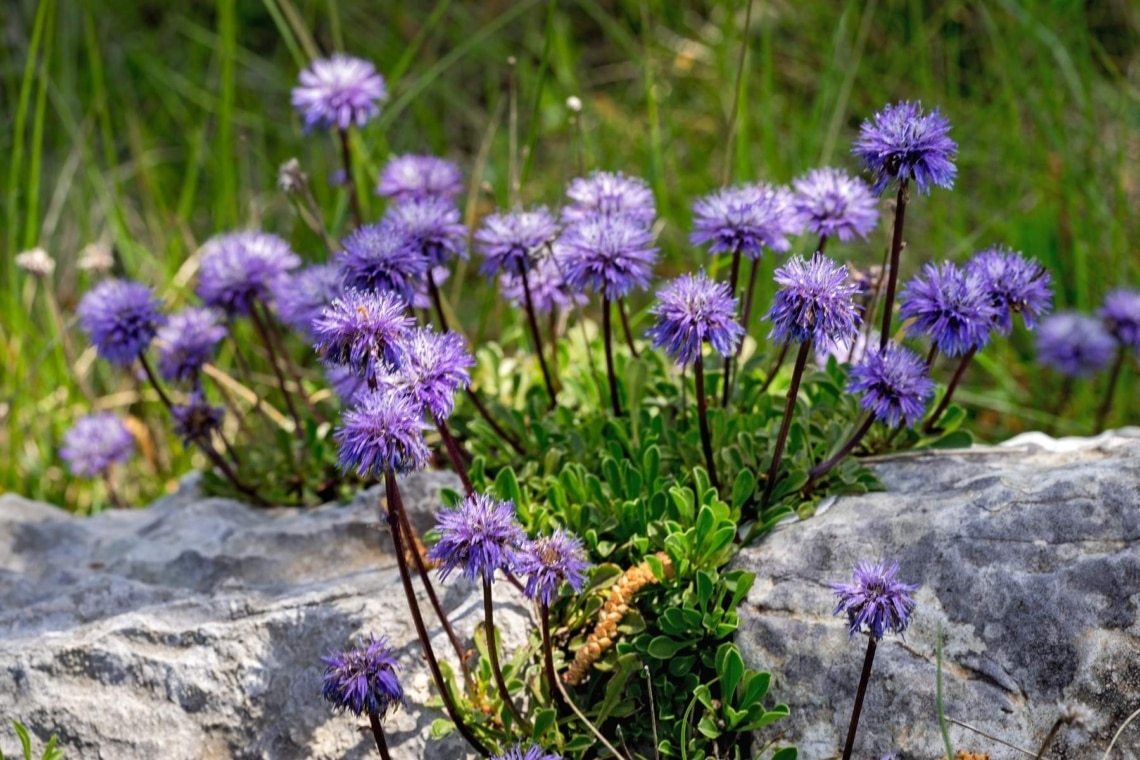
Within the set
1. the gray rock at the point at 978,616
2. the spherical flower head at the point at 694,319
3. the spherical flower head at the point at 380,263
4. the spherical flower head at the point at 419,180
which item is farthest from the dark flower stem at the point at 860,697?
the spherical flower head at the point at 419,180

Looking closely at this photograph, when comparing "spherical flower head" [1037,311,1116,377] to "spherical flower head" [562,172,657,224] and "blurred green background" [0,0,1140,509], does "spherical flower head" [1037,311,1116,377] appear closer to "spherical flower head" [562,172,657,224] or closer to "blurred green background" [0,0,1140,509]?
"blurred green background" [0,0,1140,509]

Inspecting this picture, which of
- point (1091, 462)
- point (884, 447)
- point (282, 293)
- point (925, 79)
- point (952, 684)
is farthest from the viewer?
point (925, 79)

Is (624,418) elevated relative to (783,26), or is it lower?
lower

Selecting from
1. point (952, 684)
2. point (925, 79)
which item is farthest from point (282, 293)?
point (925, 79)

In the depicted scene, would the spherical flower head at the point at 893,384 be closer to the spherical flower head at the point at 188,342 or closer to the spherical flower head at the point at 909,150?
the spherical flower head at the point at 909,150

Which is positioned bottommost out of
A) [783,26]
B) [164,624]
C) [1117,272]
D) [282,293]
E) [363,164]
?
[164,624]

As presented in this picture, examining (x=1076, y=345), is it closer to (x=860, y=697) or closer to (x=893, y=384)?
(x=893, y=384)

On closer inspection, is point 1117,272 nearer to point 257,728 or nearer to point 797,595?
point 797,595

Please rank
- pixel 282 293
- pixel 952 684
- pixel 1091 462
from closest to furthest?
1. pixel 952 684
2. pixel 1091 462
3. pixel 282 293
